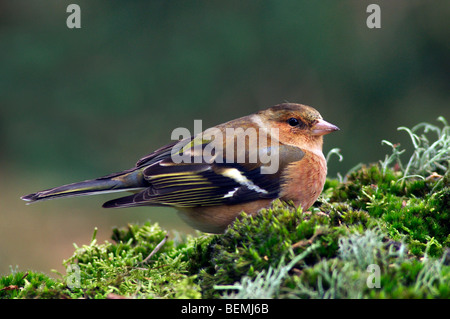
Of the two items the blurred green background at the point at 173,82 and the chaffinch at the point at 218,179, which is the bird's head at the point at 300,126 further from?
the blurred green background at the point at 173,82

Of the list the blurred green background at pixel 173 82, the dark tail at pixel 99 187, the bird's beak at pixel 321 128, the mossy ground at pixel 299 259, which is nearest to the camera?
the mossy ground at pixel 299 259

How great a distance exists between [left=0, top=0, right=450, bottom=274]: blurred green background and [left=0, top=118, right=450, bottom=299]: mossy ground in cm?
411

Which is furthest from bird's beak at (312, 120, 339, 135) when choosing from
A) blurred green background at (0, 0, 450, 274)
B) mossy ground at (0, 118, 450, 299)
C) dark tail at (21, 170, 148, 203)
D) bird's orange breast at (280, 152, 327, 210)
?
blurred green background at (0, 0, 450, 274)

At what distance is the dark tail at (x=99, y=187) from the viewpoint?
3229 millimetres

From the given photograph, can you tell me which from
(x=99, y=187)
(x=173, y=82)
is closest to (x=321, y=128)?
(x=99, y=187)

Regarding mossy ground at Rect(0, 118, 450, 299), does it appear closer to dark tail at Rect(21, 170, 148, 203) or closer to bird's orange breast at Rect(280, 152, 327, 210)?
bird's orange breast at Rect(280, 152, 327, 210)

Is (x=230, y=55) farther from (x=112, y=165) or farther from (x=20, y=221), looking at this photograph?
(x=20, y=221)

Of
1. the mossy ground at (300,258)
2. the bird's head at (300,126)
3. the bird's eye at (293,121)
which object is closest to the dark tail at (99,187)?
the mossy ground at (300,258)

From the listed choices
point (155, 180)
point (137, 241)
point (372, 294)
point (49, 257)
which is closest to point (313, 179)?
point (155, 180)

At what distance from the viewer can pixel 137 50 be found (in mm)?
8164

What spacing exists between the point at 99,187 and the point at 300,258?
187cm

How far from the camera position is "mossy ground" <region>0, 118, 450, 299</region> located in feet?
5.94

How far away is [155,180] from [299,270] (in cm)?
165

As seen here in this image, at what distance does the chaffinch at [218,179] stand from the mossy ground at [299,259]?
0.33 m
